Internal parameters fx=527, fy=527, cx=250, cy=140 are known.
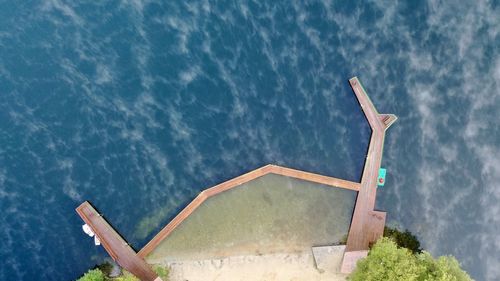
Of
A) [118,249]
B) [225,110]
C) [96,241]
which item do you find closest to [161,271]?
[118,249]

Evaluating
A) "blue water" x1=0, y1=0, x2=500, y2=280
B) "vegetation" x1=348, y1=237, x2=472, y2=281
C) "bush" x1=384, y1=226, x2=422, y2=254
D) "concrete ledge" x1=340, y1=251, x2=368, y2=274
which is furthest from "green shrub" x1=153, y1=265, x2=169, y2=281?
"bush" x1=384, y1=226, x2=422, y2=254

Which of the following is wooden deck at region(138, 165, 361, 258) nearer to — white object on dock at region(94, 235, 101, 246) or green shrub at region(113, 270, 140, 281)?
green shrub at region(113, 270, 140, 281)

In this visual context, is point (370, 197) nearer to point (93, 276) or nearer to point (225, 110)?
point (225, 110)

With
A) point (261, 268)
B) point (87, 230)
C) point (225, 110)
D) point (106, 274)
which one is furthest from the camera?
point (261, 268)

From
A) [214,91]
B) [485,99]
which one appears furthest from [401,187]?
[214,91]

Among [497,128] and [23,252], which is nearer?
[23,252]

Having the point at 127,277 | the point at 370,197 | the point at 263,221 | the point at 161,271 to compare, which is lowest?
the point at 127,277

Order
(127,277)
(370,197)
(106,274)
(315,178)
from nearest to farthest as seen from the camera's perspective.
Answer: (127,277) → (106,274) → (315,178) → (370,197)

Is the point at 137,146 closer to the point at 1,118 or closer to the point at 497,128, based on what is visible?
the point at 1,118
